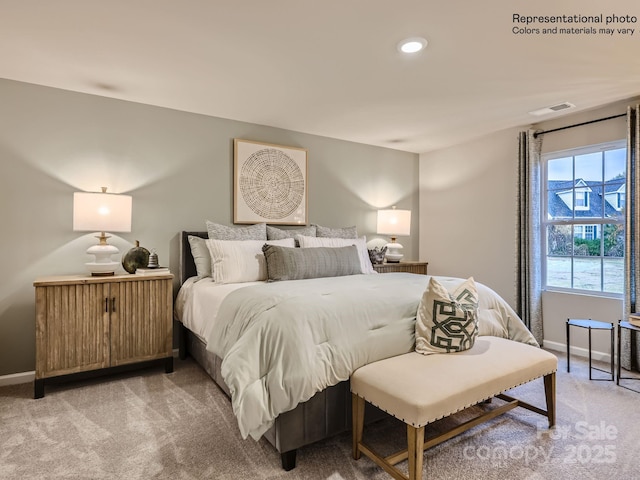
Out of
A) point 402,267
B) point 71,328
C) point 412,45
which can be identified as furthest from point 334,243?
point 71,328

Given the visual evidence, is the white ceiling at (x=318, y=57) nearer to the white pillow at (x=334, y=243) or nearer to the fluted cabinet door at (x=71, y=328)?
the white pillow at (x=334, y=243)

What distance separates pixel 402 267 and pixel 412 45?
275cm

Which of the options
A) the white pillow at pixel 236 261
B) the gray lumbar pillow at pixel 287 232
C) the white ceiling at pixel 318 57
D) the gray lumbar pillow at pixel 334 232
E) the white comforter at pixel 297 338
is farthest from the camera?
the gray lumbar pillow at pixel 334 232

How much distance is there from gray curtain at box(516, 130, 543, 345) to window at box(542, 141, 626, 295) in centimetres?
14

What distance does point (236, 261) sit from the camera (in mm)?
3043

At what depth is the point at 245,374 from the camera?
68.4 inches

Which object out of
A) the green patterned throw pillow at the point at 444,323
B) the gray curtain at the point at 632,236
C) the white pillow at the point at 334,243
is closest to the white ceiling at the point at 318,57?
the gray curtain at the point at 632,236

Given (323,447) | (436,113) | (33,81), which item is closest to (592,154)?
(436,113)

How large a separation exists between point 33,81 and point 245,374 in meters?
2.93

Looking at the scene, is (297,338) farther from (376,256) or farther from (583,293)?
(583,293)

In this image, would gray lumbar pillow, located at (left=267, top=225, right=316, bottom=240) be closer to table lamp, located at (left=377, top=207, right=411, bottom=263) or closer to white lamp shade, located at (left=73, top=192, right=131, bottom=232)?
table lamp, located at (left=377, top=207, right=411, bottom=263)

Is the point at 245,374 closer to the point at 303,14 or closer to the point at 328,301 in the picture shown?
the point at 328,301

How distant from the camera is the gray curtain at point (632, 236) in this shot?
3041 millimetres

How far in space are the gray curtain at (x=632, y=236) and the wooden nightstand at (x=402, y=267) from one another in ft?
6.86
